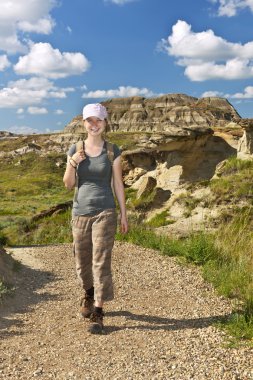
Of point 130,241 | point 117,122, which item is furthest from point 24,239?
point 117,122

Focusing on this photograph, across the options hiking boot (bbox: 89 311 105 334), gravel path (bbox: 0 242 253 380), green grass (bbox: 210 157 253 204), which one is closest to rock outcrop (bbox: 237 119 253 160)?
green grass (bbox: 210 157 253 204)

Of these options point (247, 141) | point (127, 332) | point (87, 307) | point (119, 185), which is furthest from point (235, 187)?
point (127, 332)

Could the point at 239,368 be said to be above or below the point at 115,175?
below

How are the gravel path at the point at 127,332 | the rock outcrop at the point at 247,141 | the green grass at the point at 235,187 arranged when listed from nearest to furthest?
the gravel path at the point at 127,332 < the green grass at the point at 235,187 < the rock outcrop at the point at 247,141

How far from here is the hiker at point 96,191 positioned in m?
5.66

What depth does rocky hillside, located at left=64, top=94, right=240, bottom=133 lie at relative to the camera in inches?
6019

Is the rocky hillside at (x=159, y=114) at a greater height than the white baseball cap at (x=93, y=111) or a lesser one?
greater

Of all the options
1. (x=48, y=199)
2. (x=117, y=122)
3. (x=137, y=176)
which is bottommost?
(x=48, y=199)

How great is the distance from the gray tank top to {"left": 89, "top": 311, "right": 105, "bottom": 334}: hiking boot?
1.28 m

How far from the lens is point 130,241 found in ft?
39.1

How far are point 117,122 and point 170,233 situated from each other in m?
169

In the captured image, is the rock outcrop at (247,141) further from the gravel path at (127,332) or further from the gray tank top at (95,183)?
the gray tank top at (95,183)

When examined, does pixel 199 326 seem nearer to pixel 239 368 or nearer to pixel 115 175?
pixel 239 368

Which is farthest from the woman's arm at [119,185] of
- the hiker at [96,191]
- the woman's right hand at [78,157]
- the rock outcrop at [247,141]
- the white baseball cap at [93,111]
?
the rock outcrop at [247,141]
